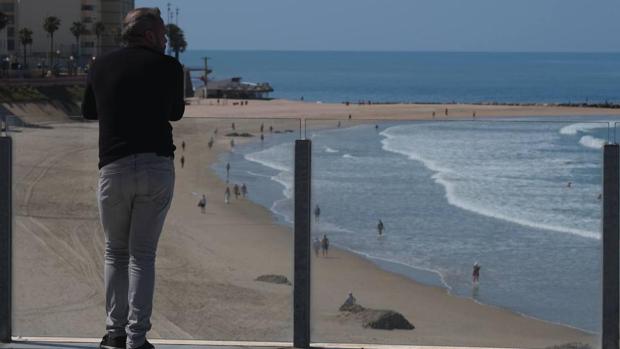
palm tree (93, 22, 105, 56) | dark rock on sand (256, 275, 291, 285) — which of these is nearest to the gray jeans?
dark rock on sand (256, 275, 291, 285)

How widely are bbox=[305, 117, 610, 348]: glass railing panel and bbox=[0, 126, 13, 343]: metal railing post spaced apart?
1.61 m

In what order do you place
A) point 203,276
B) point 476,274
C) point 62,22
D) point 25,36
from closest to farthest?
point 203,276 → point 476,274 → point 25,36 → point 62,22

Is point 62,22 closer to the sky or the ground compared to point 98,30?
closer to the sky

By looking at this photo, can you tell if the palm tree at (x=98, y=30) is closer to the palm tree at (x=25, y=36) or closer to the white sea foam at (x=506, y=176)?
the palm tree at (x=25, y=36)

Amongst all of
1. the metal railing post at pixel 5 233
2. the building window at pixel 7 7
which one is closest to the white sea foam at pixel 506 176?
the metal railing post at pixel 5 233

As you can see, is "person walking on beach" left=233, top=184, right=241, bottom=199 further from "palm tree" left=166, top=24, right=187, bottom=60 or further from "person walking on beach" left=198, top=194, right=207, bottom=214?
"palm tree" left=166, top=24, right=187, bottom=60

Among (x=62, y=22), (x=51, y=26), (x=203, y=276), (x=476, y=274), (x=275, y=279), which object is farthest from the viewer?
(x=62, y=22)

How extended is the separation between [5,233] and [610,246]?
3196 millimetres

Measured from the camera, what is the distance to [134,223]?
5492mm

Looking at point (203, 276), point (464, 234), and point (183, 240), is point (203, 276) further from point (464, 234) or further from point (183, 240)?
point (464, 234)

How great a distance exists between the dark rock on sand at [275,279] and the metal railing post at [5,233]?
136 cm

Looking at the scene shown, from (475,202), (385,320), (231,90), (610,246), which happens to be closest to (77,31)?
(231,90)

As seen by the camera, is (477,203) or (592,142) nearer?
(477,203)

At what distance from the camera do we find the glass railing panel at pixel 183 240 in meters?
6.41
